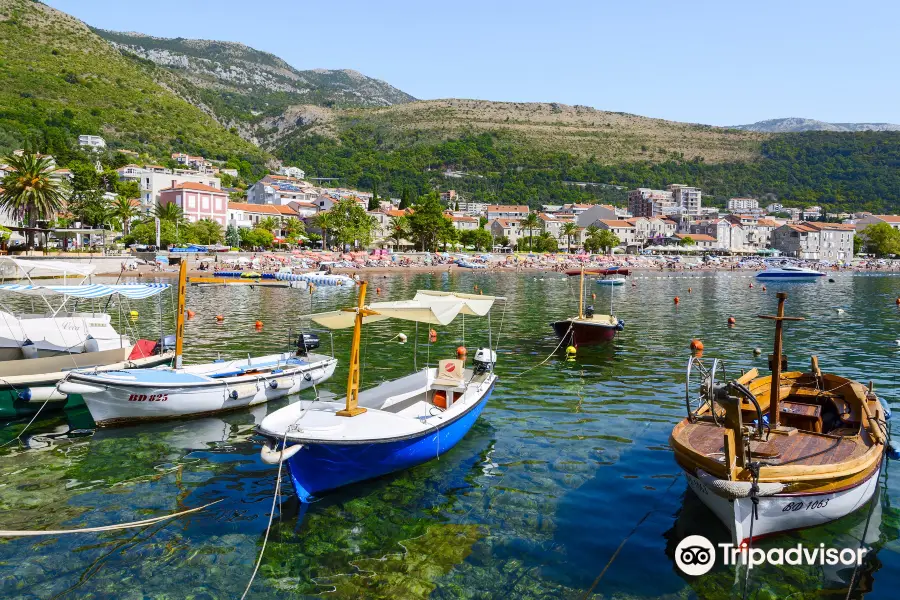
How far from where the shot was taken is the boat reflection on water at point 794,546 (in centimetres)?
838

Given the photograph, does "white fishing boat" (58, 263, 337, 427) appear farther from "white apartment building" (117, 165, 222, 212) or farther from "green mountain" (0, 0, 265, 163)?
"green mountain" (0, 0, 265, 163)

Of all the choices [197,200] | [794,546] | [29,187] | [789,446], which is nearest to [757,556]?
[794,546]

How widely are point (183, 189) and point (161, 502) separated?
343 ft

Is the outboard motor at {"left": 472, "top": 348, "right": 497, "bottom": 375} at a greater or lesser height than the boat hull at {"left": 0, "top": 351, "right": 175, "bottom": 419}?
greater

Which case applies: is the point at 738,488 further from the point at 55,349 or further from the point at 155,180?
the point at 155,180

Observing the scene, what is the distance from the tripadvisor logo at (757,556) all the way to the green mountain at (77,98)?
144444 millimetres

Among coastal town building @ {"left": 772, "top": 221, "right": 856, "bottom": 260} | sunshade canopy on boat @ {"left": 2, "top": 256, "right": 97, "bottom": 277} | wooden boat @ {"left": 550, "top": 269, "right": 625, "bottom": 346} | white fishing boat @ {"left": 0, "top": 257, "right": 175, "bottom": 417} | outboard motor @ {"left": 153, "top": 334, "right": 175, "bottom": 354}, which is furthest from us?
coastal town building @ {"left": 772, "top": 221, "right": 856, "bottom": 260}

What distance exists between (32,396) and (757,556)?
17.3 m

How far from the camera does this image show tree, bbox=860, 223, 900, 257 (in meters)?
151

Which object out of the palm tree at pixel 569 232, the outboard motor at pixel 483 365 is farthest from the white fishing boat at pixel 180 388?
the palm tree at pixel 569 232

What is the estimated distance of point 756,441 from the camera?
404 inches

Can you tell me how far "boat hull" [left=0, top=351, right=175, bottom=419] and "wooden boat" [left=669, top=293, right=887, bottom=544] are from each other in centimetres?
1534

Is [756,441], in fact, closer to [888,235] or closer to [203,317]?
[203,317]

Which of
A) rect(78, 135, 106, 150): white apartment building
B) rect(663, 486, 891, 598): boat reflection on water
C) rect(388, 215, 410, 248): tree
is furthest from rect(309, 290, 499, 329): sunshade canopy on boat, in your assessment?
rect(78, 135, 106, 150): white apartment building
